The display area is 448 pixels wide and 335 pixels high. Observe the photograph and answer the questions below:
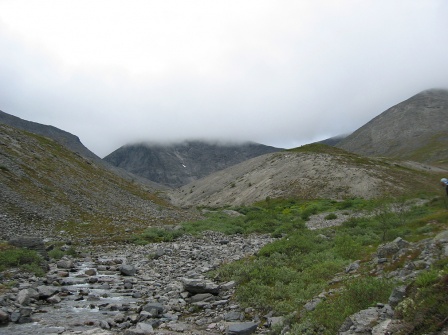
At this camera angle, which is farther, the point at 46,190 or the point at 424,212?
the point at 46,190

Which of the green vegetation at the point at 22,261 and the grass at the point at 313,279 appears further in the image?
the green vegetation at the point at 22,261

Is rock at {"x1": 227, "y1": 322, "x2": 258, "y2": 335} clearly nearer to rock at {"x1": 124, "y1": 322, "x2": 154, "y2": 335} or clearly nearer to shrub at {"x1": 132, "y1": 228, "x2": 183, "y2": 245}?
rock at {"x1": 124, "y1": 322, "x2": 154, "y2": 335}

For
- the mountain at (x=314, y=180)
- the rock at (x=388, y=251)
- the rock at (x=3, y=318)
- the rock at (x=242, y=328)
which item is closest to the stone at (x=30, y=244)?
the rock at (x=3, y=318)

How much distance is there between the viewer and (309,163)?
107875 millimetres

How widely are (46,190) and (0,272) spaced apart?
89.5ft

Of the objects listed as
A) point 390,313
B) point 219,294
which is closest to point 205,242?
point 219,294

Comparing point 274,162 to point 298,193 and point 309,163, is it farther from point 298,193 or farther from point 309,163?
point 298,193

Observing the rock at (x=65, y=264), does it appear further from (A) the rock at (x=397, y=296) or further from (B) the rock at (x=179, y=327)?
(A) the rock at (x=397, y=296)

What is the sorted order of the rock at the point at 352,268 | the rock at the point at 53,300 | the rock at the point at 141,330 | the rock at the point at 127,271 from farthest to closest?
the rock at the point at 127,271, the rock at the point at 352,268, the rock at the point at 53,300, the rock at the point at 141,330

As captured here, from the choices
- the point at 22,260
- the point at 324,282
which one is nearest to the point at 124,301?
the point at 22,260

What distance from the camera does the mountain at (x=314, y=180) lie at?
8544 cm

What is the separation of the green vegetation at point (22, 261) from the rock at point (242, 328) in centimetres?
1240

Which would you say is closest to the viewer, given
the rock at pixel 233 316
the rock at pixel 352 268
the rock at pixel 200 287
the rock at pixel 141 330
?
the rock at pixel 141 330

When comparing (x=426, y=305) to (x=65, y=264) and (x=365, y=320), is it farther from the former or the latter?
(x=65, y=264)
